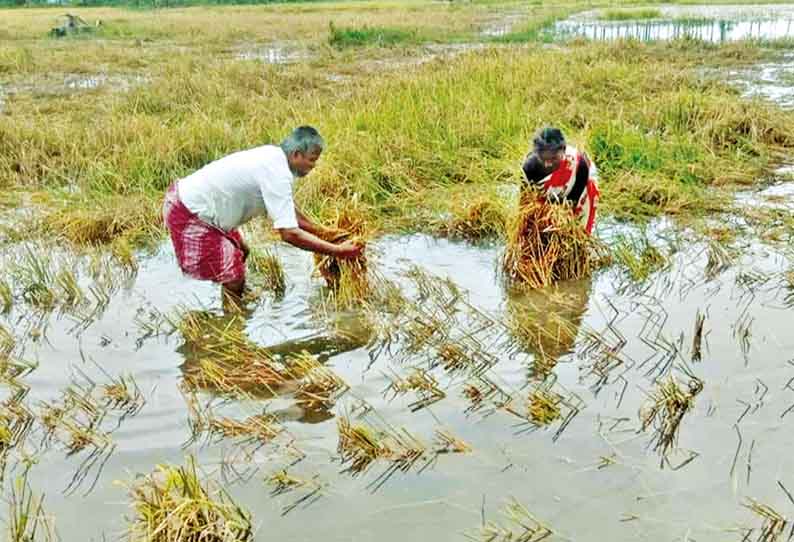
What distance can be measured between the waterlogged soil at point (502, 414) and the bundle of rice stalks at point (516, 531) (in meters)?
0.06

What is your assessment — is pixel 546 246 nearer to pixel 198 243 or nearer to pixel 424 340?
pixel 424 340

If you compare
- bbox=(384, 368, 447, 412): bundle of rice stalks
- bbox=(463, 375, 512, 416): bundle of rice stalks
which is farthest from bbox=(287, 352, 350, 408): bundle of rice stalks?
bbox=(463, 375, 512, 416): bundle of rice stalks

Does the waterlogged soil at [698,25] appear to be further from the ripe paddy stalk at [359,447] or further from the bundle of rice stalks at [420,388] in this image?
the ripe paddy stalk at [359,447]

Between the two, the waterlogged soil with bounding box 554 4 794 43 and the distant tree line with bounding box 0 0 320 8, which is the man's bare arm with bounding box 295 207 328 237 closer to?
the waterlogged soil with bounding box 554 4 794 43

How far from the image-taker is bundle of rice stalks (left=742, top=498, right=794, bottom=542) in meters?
2.81

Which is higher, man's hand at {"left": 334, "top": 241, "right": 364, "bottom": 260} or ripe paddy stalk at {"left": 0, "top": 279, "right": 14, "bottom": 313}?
man's hand at {"left": 334, "top": 241, "right": 364, "bottom": 260}

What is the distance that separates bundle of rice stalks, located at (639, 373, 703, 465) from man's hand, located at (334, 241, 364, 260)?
1767mm

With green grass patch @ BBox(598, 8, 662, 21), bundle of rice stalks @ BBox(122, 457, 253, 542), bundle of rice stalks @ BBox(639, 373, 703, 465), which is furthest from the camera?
green grass patch @ BBox(598, 8, 662, 21)

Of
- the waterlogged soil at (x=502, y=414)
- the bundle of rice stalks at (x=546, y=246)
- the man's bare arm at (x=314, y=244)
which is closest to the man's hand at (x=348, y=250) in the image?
the man's bare arm at (x=314, y=244)

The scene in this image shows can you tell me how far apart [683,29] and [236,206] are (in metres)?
18.5

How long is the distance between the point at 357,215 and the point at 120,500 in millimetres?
2460

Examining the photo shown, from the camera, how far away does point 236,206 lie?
455 centimetres

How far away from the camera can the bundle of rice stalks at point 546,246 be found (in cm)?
510

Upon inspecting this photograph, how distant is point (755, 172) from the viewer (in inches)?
293
